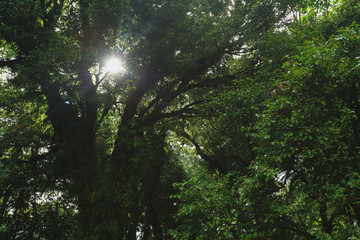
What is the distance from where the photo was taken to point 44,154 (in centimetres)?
892

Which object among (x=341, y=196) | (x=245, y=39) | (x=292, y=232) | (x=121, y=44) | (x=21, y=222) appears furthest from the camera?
(x=245, y=39)

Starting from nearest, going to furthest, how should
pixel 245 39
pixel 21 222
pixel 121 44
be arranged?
pixel 21 222, pixel 121 44, pixel 245 39

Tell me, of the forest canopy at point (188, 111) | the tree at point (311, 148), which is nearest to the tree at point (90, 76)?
the forest canopy at point (188, 111)

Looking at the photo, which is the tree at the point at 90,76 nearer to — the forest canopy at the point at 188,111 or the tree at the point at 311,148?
the forest canopy at the point at 188,111

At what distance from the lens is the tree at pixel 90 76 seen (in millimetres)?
7477

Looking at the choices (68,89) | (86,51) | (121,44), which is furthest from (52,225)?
(121,44)

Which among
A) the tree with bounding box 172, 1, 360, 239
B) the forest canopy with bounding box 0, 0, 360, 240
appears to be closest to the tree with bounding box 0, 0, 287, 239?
the forest canopy with bounding box 0, 0, 360, 240

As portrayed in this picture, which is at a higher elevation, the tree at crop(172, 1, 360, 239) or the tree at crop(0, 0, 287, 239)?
the tree at crop(0, 0, 287, 239)

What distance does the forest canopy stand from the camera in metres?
5.45

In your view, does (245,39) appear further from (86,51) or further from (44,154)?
(44,154)

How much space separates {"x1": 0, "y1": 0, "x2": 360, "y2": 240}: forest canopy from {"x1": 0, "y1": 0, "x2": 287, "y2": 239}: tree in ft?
0.19

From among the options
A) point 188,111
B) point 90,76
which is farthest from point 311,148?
point 90,76

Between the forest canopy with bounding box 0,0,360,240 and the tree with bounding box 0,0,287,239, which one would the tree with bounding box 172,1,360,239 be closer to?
the forest canopy with bounding box 0,0,360,240

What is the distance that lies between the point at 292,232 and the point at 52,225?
7905 millimetres
